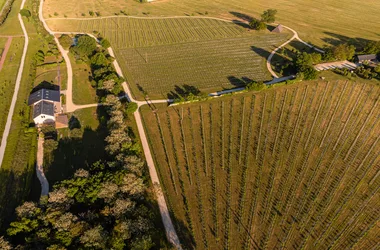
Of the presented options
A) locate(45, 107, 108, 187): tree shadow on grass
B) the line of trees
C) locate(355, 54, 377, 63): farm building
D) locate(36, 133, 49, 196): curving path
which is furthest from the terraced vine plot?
the line of trees

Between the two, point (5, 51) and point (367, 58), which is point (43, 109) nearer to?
point (5, 51)

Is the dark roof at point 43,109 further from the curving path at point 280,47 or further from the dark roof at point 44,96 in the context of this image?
the curving path at point 280,47

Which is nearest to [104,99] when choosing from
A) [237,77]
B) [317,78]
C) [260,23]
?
[237,77]

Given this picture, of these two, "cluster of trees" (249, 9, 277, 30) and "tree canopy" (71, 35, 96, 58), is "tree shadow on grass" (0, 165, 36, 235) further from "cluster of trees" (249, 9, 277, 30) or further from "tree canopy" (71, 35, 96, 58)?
"cluster of trees" (249, 9, 277, 30)

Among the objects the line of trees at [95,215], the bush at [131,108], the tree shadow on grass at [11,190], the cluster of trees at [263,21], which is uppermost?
the cluster of trees at [263,21]

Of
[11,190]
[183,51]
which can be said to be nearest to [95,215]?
[11,190]

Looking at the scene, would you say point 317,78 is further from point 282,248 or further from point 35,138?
point 35,138

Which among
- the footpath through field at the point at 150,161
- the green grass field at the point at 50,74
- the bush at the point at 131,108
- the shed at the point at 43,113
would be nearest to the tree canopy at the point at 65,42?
the footpath through field at the point at 150,161
